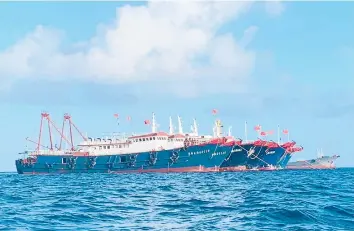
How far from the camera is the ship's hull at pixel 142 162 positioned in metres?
103

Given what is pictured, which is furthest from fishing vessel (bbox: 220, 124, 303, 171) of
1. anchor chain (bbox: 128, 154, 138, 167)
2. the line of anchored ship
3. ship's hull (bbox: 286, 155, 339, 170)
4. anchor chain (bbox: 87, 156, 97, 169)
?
ship's hull (bbox: 286, 155, 339, 170)

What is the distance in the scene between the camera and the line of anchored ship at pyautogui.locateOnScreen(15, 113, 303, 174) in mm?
103000

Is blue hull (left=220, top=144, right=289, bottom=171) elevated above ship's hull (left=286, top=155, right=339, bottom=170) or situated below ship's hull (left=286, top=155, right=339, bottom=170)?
above

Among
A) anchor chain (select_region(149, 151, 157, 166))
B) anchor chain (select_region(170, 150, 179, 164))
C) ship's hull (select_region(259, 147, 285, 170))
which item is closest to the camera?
anchor chain (select_region(170, 150, 179, 164))

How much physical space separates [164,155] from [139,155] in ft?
23.8

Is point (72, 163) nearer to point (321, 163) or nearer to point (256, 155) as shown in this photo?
point (256, 155)

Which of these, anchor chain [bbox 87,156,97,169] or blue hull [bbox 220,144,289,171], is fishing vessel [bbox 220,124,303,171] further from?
anchor chain [bbox 87,156,97,169]

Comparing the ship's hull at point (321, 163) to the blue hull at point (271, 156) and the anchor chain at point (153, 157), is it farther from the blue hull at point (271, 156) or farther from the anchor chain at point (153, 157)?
the anchor chain at point (153, 157)

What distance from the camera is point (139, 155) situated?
358 ft

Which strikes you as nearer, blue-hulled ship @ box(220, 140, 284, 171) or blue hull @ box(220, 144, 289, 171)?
blue-hulled ship @ box(220, 140, 284, 171)

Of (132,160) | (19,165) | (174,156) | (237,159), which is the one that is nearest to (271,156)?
(237,159)

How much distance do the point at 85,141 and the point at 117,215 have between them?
10190 cm

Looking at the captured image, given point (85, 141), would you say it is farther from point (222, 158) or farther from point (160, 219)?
point (160, 219)

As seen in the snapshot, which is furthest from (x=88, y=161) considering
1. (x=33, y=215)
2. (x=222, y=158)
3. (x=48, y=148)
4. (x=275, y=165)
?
(x=33, y=215)
